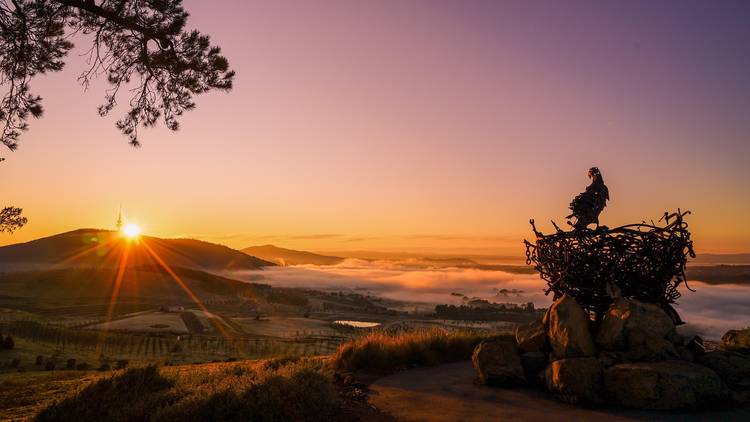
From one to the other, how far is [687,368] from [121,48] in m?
14.7

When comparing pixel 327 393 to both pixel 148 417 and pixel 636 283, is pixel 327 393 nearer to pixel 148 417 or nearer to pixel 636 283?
pixel 148 417

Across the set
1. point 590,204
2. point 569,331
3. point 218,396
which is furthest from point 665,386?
point 218,396

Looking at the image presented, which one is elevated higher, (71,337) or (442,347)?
(442,347)


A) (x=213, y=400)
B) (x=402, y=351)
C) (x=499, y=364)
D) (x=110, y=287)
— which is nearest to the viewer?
(x=213, y=400)

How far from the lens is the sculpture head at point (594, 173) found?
11.0 metres

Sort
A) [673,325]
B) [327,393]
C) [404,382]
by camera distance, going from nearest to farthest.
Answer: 1. [327,393]
2. [673,325]
3. [404,382]

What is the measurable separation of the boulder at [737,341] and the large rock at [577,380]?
4.01 m

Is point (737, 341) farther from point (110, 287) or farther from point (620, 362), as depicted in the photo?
point (110, 287)

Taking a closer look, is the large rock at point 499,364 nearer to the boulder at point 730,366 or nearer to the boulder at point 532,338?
the boulder at point 532,338

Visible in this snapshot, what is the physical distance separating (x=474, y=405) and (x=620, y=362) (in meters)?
2.84

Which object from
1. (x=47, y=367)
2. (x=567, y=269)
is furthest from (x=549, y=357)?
(x=47, y=367)

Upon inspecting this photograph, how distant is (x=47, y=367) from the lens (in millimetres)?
27125

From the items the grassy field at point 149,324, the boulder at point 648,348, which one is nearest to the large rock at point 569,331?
the boulder at point 648,348

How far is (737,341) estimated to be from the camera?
10922 mm
